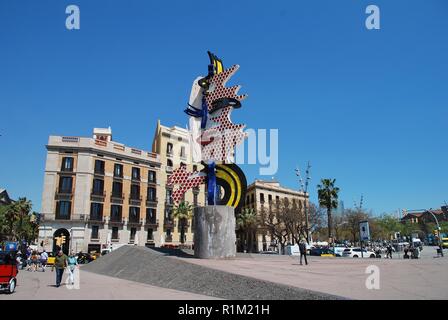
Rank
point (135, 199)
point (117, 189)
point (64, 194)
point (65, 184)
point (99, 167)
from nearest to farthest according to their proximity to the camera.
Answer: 1. point (64, 194)
2. point (65, 184)
3. point (99, 167)
4. point (117, 189)
5. point (135, 199)

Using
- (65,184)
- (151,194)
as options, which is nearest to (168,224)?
(151,194)

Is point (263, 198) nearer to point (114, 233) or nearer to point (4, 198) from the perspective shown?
point (114, 233)

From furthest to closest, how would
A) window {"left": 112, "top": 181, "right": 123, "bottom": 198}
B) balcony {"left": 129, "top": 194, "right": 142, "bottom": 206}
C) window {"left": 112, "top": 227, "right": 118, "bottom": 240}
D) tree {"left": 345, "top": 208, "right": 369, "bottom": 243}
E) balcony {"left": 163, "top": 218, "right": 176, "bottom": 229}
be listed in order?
tree {"left": 345, "top": 208, "right": 369, "bottom": 243} → balcony {"left": 163, "top": 218, "right": 176, "bottom": 229} → balcony {"left": 129, "top": 194, "right": 142, "bottom": 206} → window {"left": 112, "top": 181, "right": 123, "bottom": 198} → window {"left": 112, "top": 227, "right": 118, "bottom": 240}

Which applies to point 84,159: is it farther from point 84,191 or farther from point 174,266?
point 174,266

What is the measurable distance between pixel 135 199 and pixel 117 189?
3259mm

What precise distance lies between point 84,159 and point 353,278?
4101cm

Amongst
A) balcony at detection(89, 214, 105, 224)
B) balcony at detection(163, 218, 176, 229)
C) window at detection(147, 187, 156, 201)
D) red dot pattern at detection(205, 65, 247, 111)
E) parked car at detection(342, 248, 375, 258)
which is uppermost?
red dot pattern at detection(205, 65, 247, 111)

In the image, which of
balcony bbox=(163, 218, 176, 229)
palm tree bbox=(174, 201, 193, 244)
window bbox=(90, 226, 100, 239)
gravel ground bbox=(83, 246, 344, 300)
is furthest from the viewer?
balcony bbox=(163, 218, 176, 229)

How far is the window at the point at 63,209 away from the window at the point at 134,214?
8.64 meters

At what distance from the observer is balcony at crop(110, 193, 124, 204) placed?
47494 mm

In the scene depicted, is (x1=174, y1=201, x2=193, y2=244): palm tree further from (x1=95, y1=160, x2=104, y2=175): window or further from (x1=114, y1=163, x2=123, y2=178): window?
(x1=95, y1=160, x2=104, y2=175): window

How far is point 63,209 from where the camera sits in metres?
43.6

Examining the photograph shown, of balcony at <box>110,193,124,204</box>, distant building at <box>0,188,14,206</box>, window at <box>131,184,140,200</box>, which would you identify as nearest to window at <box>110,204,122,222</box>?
balcony at <box>110,193,124,204</box>

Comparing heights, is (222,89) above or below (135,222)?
above
